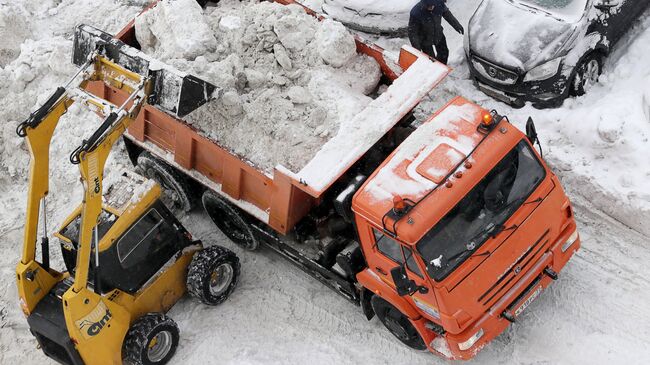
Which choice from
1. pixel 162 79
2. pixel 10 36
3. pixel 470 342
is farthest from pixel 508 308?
pixel 10 36

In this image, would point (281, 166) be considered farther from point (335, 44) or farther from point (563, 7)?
point (563, 7)

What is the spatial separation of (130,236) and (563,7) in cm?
631

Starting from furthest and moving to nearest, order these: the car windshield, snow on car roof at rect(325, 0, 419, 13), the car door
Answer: snow on car roof at rect(325, 0, 419, 13) → the car door → the car windshield

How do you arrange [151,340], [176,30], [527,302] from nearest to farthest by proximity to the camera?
1. [527,302]
2. [151,340]
3. [176,30]

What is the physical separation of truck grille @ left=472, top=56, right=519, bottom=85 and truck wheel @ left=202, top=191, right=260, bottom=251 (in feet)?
12.5

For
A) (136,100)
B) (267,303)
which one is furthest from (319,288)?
(136,100)

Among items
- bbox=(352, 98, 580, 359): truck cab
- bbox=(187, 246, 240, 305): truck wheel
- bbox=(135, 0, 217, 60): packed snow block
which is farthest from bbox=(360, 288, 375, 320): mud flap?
bbox=(135, 0, 217, 60): packed snow block

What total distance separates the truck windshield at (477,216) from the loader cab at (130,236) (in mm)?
3032

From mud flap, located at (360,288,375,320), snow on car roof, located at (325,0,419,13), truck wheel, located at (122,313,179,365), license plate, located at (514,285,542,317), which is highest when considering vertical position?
snow on car roof, located at (325,0,419,13)

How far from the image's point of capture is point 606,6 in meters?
9.79

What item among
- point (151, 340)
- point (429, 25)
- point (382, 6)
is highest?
point (429, 25)

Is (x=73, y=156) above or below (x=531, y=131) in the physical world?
above

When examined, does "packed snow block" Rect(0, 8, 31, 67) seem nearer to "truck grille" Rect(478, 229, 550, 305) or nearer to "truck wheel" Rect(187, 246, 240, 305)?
"truck wheel" Rect(187, 246, 240, 305)

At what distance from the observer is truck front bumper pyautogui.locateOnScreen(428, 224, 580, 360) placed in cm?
724
